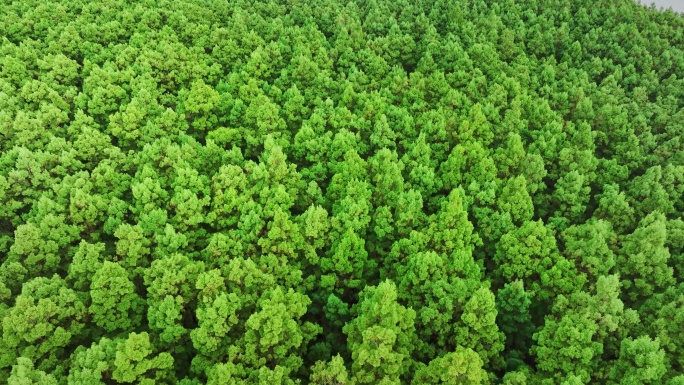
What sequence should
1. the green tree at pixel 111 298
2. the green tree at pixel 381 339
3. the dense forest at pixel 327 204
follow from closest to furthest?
1. the green tree at pixel 381 339
2. the dense forest at pixel 327 204
3. the green tree at pixel 111 298

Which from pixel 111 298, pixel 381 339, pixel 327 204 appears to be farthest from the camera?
pixel 327 204

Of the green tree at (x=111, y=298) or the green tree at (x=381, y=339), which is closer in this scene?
the green tree at (x=381, y=339)

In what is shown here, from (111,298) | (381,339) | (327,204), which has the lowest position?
(111,298)

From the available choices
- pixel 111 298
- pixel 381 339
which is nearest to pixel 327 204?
pixel 381 339

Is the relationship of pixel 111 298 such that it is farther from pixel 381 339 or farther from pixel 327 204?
pixel 327 204

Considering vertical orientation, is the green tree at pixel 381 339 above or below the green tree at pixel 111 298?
above

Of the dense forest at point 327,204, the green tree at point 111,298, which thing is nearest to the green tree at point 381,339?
the dense forest at point 327,204

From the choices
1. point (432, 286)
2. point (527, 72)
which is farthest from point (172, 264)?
point (527, 72)

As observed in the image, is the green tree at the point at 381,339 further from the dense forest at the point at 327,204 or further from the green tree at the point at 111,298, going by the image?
the green tree at the point at 111,298

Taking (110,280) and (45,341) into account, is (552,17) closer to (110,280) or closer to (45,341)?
(110,280)

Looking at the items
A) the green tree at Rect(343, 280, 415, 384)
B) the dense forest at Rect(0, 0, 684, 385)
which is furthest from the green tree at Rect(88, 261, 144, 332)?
the green tree at Rect(343, 280, 415, 384)
